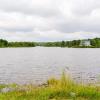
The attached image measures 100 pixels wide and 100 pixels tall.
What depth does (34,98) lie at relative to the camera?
502 inches

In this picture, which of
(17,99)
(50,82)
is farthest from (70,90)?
(50,82)

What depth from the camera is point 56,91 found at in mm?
13719

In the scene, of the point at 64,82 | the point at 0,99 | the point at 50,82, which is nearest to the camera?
the point at 0,99

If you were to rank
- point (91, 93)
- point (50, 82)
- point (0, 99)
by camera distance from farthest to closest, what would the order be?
point (50, 82), point (91, 93), point (0, 99)

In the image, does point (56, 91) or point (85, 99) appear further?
point (56, 91)

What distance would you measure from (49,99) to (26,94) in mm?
1500

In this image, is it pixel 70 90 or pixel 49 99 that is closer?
pixel 49 99

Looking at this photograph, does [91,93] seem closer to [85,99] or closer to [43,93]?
[85,99]

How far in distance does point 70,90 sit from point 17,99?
2928mm

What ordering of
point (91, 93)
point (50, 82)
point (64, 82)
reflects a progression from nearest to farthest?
point (91, 93), point (64, 82), point (50, 82)

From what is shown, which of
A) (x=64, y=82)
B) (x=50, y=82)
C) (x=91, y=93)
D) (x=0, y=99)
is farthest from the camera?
(x=50, y=82)

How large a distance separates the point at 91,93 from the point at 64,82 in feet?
11.1

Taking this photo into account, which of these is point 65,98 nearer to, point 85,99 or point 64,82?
point 85,99

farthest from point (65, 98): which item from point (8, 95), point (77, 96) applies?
point (8, 95)
